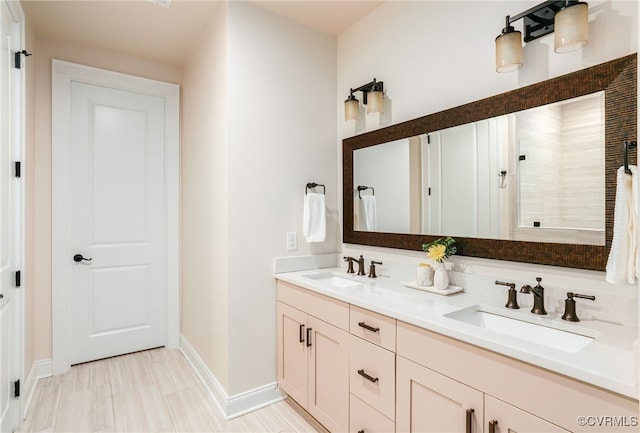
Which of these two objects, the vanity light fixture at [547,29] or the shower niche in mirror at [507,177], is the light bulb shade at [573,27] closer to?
the vanity light fixture at [547,29]

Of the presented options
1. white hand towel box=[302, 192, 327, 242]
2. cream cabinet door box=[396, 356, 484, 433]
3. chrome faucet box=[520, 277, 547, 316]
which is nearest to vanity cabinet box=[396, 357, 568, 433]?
cream cabinet door box=[396, 356, 484, 433]

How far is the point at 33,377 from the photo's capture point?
8.32 ft

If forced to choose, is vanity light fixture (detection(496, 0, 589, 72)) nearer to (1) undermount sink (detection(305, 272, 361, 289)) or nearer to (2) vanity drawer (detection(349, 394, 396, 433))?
(1) undermount sink (detection(305, 272, 361, 289))

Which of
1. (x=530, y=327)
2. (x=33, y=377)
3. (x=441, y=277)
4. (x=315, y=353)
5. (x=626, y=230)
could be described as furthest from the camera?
(x=33, y=377)

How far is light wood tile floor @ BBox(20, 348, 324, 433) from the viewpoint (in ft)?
6.75

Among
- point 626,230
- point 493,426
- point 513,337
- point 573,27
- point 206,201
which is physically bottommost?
point 493,426

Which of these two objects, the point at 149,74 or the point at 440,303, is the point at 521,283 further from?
the point at 149,74

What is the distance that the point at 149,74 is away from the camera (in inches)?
123

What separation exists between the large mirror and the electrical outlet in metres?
0.58

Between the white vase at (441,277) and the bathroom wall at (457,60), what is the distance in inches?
4.2

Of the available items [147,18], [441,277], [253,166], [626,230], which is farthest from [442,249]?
[147,18]

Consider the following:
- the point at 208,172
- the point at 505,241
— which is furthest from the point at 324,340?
the point at 208,172

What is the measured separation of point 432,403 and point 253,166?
1.64 metres

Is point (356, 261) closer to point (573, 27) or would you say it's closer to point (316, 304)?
point (316, 304)
